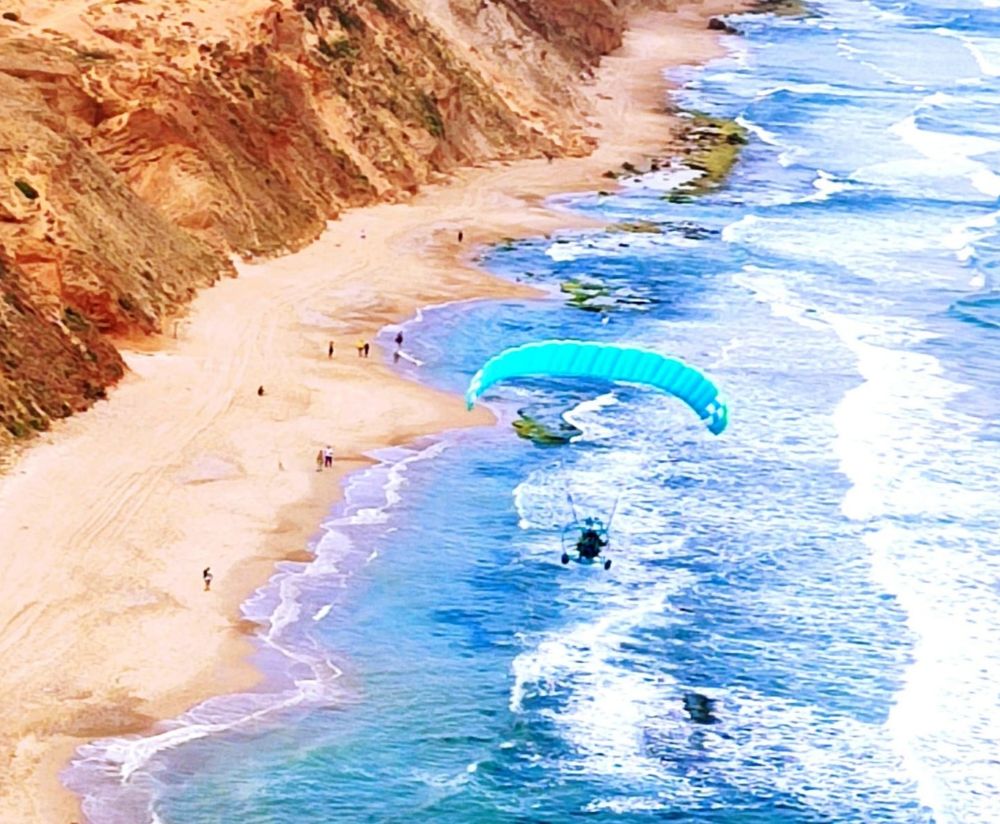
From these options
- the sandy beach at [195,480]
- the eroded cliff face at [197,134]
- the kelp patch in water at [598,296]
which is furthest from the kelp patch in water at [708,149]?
the kelp patch in water at [598,296]

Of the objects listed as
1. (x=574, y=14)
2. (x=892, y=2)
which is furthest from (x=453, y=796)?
(x=892, y=2)

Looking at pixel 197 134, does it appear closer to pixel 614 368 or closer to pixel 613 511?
pixel 613 511

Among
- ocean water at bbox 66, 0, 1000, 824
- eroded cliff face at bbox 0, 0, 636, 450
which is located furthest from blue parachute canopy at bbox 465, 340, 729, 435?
eroded cliff face at bbox 0, 0, 636, 450

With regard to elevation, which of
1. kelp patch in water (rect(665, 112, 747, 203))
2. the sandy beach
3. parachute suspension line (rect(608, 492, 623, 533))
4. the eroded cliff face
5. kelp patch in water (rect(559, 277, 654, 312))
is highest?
the eroded cliff face

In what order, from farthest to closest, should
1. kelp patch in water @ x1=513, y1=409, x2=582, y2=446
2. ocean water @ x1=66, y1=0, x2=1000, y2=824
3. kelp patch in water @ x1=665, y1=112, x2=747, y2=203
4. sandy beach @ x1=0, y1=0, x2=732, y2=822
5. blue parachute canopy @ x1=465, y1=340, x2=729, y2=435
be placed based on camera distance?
kelp patch in water @ x1=665, y1=112, x2=747, y2=203
kelp patch in water @ x1=513, y1=409, x2=582, y2=446
blue parachute canopy @ x1=465, y1=340, x2=729, y2=435
sandy beach @ x1=0, y1=0, x2=732, y2=822
ocean water @ x1=66, y1=0, x2=1000, y2=824

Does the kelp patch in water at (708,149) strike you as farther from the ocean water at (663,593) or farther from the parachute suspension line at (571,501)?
the parachute suspension line at (571,501)

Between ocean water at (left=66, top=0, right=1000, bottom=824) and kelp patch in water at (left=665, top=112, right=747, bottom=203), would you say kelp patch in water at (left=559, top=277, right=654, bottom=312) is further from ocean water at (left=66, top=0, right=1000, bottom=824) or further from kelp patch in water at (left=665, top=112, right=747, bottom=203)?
kelp patch in water at (left=665, top=112, right=747, bottom=203)

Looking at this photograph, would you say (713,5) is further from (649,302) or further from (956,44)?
(649,302)
